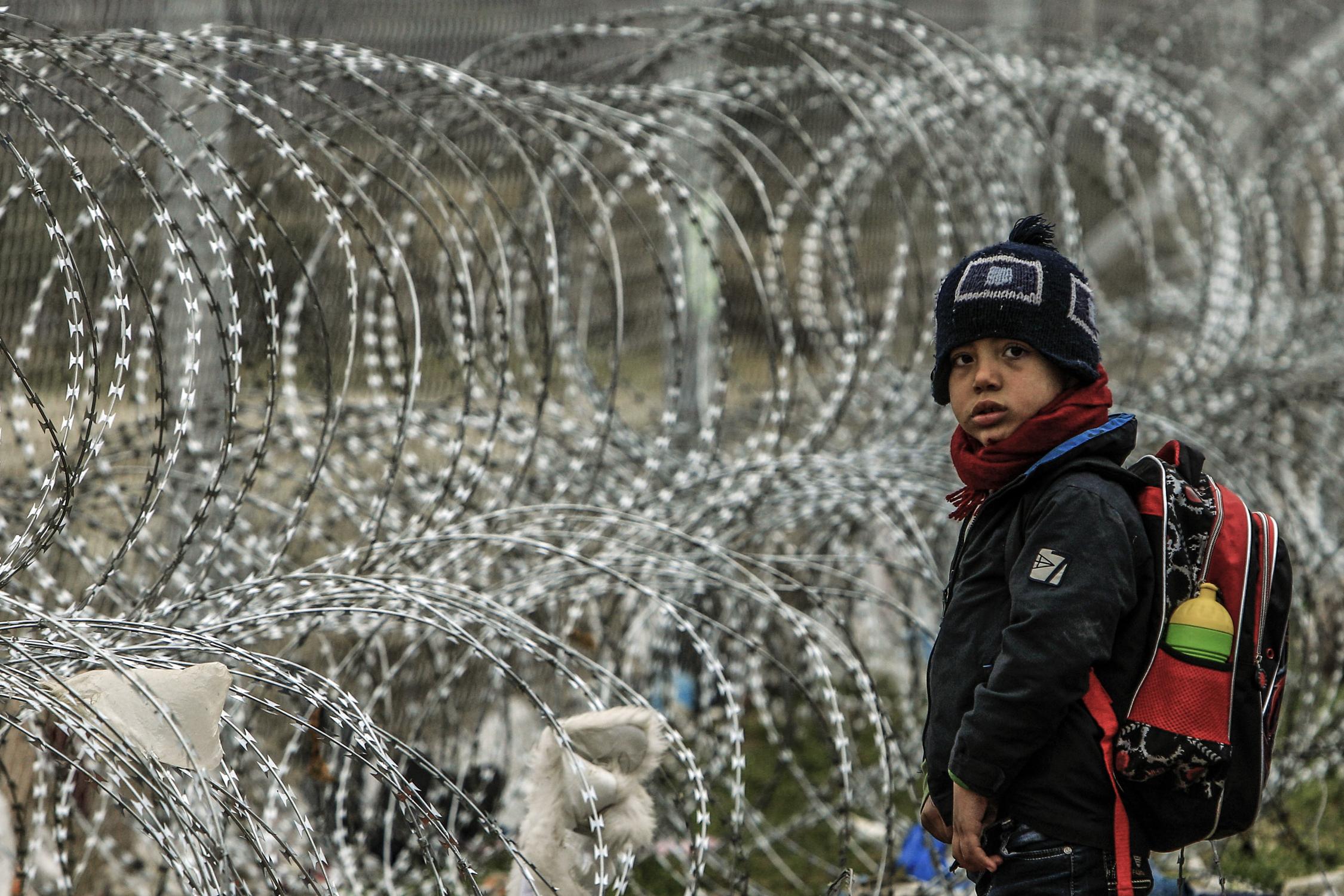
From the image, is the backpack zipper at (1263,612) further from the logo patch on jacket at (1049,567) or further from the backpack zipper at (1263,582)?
the logo patch on jacket at (1049,567)

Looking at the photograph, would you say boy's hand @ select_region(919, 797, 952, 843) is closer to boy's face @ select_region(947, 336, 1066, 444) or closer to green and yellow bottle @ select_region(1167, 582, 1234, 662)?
green and yellow bottle @ select_region(1167, 582, 1234, 662)

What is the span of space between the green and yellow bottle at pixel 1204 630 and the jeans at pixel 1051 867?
0.34m

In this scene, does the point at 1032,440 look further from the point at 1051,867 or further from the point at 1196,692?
the point at 1051,867

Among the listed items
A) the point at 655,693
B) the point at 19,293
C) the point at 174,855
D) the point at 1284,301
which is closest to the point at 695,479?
the point at 655,693

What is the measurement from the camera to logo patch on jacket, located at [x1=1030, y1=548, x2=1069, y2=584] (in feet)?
7.03

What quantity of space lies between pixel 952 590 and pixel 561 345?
9.63ft

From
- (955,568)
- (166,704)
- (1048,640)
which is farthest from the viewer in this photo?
(955,568)

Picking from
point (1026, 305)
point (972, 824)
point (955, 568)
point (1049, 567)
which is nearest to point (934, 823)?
point (972, 824)

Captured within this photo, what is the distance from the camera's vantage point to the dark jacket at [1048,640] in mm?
2123

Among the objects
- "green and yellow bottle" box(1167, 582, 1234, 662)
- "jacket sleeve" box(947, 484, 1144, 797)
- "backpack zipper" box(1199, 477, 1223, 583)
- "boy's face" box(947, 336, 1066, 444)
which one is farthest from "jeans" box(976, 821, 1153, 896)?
"boy's face" box(947, 336, 1066, 444)

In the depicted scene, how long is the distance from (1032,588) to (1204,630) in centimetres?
27

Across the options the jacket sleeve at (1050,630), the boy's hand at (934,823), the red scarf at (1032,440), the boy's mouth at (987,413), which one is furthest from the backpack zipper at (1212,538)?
the boy's hand at (934,823)

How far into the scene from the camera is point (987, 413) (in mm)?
2330

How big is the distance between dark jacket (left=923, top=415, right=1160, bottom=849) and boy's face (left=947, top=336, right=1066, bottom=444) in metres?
0.09
